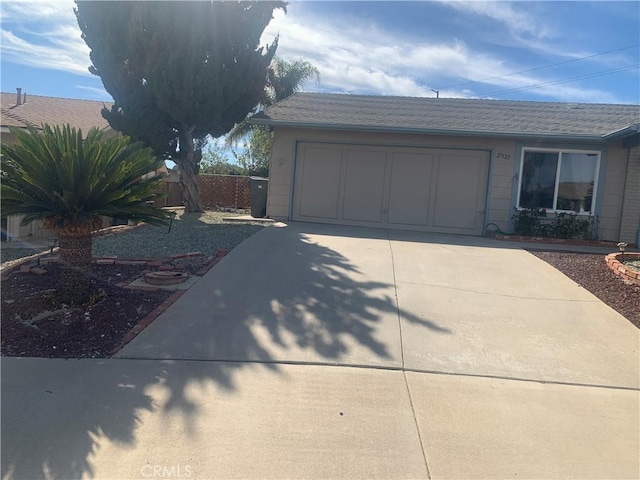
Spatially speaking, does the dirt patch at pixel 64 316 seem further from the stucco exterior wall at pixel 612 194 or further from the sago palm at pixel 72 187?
the stucco exterior wall at pixel 612 194

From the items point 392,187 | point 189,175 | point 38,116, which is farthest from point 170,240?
point 38,116

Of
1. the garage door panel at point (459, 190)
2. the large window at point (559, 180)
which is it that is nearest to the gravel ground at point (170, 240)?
the garage door panel at point (459, 190)

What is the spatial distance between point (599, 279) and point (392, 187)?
6.15 meters

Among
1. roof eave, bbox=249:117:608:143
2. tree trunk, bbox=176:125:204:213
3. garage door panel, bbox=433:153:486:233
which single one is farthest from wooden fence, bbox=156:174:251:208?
garage door panel, bbox=433:153:486:233

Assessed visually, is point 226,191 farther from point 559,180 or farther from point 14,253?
point 559,180

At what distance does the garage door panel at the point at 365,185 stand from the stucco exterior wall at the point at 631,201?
588 cm

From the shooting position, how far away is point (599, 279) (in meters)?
8.02

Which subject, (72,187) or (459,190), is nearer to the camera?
(72,187)

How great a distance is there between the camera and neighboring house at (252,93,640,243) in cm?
1252

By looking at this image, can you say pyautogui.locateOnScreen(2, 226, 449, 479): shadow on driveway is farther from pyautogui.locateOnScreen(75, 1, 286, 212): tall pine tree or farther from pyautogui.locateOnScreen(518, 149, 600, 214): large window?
pyautogui.locateOnScreen(518, 149, 600, 214): large window

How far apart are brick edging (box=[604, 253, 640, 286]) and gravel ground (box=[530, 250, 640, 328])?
75 millimetres

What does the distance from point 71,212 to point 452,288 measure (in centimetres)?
502

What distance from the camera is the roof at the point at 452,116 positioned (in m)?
12.4

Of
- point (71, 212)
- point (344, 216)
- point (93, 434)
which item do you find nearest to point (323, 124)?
point (344, 216)
